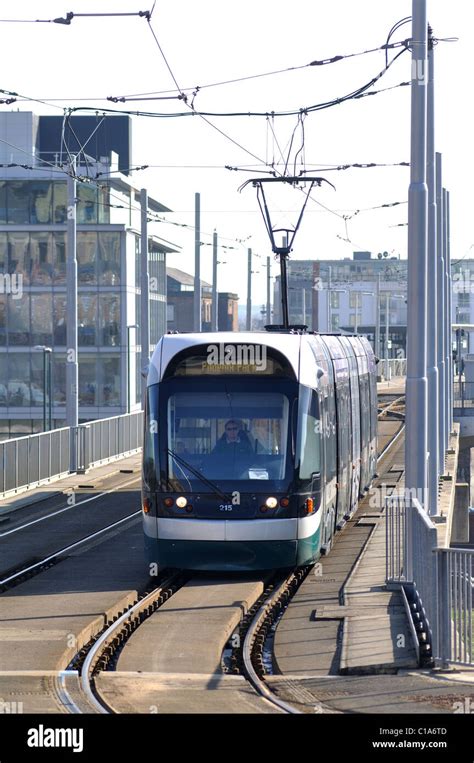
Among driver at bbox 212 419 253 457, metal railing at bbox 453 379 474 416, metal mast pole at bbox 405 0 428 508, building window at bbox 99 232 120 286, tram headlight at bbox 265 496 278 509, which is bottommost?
metal railing at bbox 453 379 474 416

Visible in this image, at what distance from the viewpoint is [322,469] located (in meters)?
16.4

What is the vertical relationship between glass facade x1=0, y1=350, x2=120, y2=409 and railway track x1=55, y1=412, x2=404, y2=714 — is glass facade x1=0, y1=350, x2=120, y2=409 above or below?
above

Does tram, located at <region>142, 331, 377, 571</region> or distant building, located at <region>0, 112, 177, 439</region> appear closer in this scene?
tram, located at <region>142, 331, 377, 571</region>

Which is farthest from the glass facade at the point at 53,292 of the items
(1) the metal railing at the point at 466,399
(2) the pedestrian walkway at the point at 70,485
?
(2) the pedestrian walkway at the point at 70,485

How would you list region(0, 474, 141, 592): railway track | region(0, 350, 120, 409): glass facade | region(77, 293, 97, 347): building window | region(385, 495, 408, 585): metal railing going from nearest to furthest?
region(385, 495, 408, 585): metal railing, region(0, 474, 141, 592): railway track, region(0, 350, 120, 409): glass facade, region(77, 293, 97, 347): building window

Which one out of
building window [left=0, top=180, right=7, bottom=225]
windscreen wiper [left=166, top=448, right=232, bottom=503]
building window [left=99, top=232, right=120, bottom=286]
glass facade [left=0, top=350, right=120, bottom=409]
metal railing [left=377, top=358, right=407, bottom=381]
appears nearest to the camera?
windscreen wiper [left=166, top=448, right=232, bottom=503]

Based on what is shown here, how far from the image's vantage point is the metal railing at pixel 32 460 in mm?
27156

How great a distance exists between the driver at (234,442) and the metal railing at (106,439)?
16889mm

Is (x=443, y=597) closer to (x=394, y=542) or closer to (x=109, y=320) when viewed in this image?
(x=394, y=542)

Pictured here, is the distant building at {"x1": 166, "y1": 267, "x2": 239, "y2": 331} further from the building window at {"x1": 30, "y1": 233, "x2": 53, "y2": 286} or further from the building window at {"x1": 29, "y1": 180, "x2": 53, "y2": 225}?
the building window at {"x1": 29, "y1": 180, "x2": 53, "y2": 225}

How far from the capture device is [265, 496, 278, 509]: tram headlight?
50.5ft

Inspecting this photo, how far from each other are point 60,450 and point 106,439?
190 inches

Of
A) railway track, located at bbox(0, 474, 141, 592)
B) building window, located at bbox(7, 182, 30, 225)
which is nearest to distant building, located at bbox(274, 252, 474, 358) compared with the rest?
building window, located at bbox(7, 182, 30, 225)

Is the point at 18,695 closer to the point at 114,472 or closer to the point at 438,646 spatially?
the point at 438,646
